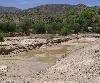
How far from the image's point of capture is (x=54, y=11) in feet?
561

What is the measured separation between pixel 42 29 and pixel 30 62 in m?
43.0

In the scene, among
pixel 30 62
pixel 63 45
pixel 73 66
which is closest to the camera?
pixel 73 66

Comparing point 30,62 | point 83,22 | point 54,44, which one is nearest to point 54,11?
point 83,22

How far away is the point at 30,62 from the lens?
108 ft

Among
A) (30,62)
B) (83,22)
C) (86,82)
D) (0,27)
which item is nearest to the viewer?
(86,82)

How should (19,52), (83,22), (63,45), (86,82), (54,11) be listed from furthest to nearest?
(54,11) → (83,22) → (63,45) → (19,52) → (86,82)

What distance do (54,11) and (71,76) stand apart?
150 metres

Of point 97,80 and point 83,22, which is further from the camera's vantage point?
point 83,22

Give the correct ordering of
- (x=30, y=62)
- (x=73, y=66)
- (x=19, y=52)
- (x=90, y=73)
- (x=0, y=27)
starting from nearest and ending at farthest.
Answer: (x=90, y=73)
(x=73, y=66)
(x=30, y=62)
(x=19, y=52)
(x=0, y=27)

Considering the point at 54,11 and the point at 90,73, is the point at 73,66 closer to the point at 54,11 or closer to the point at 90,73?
the point at 90,73

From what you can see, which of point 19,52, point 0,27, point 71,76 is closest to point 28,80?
point 71,76

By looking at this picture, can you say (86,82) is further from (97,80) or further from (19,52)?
(19,52)

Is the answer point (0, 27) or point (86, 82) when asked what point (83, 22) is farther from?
point (86, 82)

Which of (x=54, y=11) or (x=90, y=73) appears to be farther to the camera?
(x=54, y=11)
